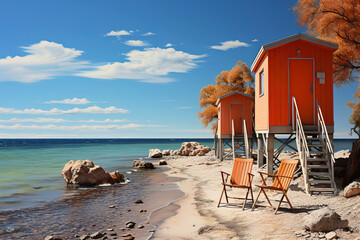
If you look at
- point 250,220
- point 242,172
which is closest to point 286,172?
point 242,172

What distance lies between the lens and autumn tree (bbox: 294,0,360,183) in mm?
11789

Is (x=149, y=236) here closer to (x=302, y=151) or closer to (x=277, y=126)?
(x=302, y=151)

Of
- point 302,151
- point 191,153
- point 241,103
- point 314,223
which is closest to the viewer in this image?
point 314,223

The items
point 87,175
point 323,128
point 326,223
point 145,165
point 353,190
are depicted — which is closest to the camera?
point 326,223

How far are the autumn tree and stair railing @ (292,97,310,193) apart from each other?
12.8ft

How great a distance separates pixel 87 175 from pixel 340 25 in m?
12.2

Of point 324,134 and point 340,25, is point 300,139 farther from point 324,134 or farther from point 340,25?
point 340,25

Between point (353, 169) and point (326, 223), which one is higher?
point (353, 169)

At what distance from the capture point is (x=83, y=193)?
12.5m

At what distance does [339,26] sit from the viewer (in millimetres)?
12023

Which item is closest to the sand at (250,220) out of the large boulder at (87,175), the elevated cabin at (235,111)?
the large boulder at (87,175)

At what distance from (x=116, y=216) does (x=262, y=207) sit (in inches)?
149

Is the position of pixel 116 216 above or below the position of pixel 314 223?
below

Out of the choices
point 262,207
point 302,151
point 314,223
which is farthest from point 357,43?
point 314,223
